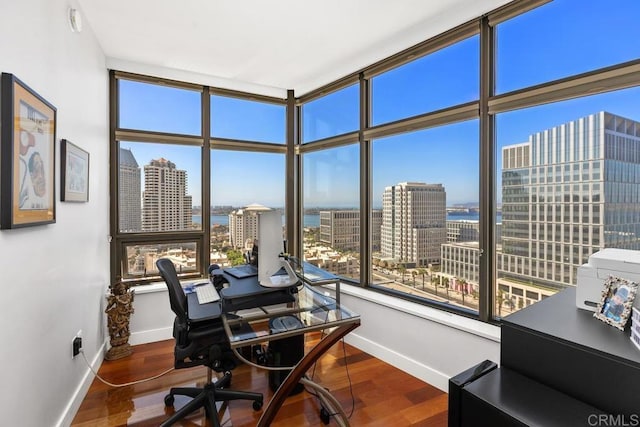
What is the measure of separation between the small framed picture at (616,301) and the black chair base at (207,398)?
2.01 m

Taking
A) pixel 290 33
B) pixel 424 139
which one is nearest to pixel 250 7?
pixel 290 33

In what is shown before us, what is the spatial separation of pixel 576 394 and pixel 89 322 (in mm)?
3071

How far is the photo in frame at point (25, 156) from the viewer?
1318 mm

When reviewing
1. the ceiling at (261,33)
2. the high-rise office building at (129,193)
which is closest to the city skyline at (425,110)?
the high-rise office building at (129,193)

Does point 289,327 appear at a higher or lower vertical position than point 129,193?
lower

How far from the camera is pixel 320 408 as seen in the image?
7.30ft

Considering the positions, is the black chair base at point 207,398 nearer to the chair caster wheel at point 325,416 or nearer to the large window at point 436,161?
the chair caster wheel at point 325,416

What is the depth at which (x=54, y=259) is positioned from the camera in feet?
6.07

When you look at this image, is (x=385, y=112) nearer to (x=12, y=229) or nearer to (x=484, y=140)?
(x=484, y=140)

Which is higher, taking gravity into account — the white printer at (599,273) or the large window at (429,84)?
the large window at (429,84)

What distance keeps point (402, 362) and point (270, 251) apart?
1626mm

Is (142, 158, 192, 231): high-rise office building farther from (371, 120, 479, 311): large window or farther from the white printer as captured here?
the white printer

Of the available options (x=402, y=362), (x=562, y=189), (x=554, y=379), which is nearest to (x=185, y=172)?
(x=402, y=362)

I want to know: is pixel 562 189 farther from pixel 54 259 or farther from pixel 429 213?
pixel 54 259
